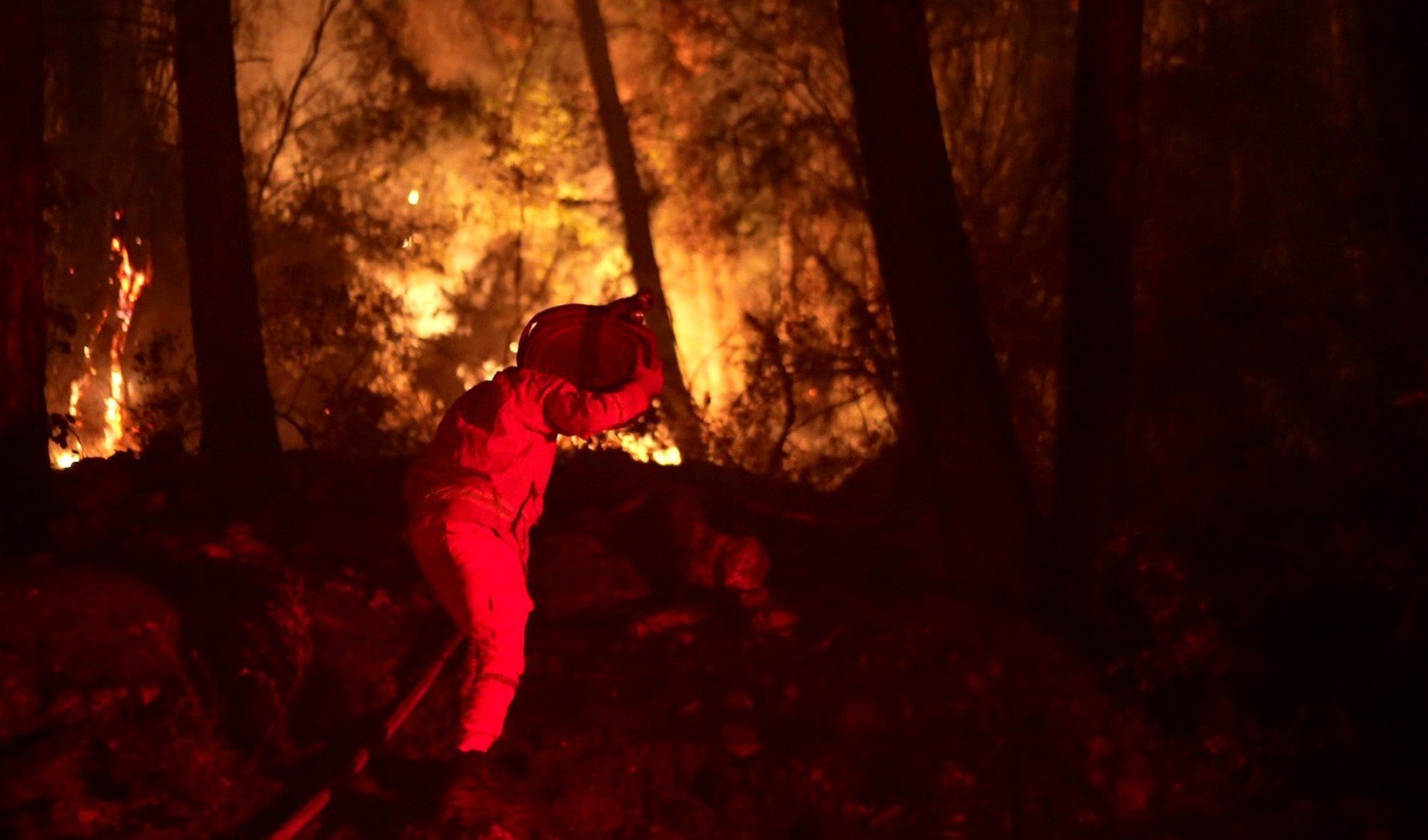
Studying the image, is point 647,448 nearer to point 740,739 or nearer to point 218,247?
point 218,247

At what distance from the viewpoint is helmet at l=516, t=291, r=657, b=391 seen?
5.75 metres

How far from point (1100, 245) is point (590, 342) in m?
2.54

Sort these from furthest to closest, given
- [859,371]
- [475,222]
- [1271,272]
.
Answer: [475,222] < [859,371] < [1271,272]

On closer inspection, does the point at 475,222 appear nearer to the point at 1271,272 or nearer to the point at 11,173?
the point at 1271,272

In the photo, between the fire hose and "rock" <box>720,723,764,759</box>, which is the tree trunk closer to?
"rock" <box>720,723,764,759</box>

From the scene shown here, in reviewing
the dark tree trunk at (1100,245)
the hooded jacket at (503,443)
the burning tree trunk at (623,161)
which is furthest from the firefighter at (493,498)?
the burning tree trunk at (623,161)

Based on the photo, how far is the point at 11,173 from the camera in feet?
18.2

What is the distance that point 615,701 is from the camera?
246 inches

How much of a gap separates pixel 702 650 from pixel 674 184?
12303 mm

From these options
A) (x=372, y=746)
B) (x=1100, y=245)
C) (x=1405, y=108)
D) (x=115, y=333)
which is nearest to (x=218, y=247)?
(x=372, y=746)

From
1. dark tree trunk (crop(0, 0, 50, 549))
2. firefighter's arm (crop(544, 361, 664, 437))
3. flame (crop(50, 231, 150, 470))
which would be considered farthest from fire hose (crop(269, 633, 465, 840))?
flame (crop(50, 231, 150, 470))

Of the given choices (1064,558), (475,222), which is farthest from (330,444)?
(1064,558)

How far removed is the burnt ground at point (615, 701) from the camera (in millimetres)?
5141

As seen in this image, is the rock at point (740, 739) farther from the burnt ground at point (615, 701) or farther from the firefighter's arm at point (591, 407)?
the firefighter's arm at point (591, 407)
